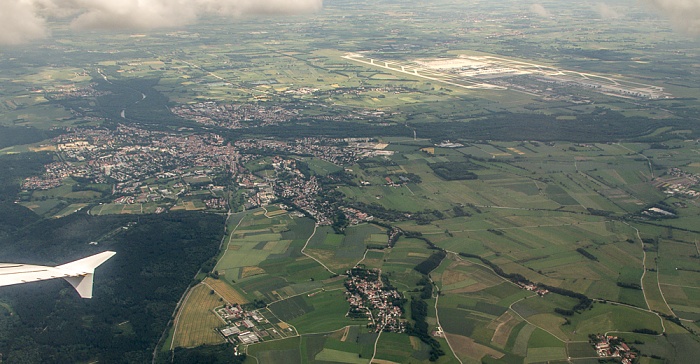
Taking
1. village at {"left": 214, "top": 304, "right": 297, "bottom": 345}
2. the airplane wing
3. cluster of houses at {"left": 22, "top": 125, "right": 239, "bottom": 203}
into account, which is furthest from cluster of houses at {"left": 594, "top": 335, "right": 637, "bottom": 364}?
cluster of houses at {"left": 22, "top": 125, "right": 239, "bottom": 203}

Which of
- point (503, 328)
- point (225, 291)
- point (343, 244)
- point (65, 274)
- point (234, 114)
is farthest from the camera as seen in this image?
point (234, 114)

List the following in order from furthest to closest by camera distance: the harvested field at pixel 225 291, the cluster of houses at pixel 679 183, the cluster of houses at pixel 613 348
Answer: the cluster of houses at pixel 679 183, the harvested field at pixel 225 291, the cluster of houses at pixel 613 348

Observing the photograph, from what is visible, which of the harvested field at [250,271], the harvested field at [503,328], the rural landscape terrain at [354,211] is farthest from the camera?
the harvested field at [250,271]

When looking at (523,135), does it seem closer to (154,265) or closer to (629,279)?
(629,279)

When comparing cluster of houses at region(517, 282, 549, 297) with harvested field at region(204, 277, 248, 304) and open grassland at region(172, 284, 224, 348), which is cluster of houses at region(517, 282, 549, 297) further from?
open grassland at region(172, 284, 224, 348)

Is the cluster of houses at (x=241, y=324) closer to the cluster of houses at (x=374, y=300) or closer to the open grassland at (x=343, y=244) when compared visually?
the cluster of houses at (x=374, y=300)

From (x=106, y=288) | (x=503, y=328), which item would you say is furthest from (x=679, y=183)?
(x=106, y=288)

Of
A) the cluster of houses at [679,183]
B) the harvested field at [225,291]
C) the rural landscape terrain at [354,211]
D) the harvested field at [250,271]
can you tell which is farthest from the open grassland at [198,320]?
the cluster of houses at [679,183]

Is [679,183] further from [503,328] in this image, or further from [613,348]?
[503,328]
